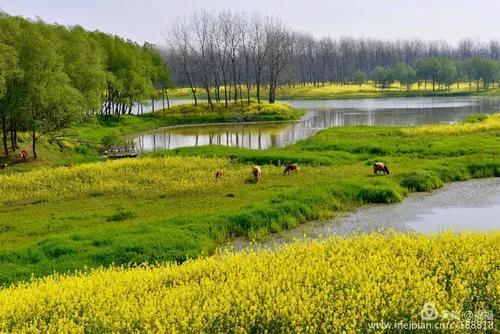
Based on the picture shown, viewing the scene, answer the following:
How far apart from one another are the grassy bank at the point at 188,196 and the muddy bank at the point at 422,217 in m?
0.77

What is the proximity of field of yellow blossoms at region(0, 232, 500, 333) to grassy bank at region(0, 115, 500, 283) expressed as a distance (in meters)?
4.86

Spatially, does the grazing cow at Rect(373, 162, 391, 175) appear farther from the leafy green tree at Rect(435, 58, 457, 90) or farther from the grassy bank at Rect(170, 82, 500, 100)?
the leafy green tree at Rect(435, 58, 457, 90)

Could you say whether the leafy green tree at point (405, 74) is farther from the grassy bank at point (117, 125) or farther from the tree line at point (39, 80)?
the tree line at point (39, 80)

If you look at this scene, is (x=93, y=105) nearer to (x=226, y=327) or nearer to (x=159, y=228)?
(x=159, y=228)

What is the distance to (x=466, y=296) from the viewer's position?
9.20 m

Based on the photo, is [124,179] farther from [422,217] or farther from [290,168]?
[422,217]

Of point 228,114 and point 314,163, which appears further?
point 228,114

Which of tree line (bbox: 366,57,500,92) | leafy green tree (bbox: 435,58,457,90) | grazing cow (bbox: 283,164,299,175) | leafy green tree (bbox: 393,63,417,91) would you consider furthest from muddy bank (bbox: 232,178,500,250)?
leafy green tree (bbox: 393,63,417,91)

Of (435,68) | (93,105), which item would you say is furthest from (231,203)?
(435,68)

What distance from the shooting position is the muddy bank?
18.9 meters

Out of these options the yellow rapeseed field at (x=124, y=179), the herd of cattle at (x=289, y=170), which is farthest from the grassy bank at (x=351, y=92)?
the herd of cattle at (x=289, y=170)

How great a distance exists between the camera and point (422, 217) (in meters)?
20.8

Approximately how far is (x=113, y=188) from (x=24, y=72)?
15855mm

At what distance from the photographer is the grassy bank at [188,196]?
16.9 m
